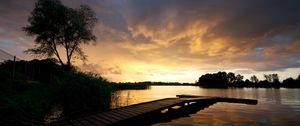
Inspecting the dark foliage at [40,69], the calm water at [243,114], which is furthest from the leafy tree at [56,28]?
the calm water at [243,114]

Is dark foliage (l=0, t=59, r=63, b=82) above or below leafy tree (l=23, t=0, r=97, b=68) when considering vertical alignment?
below

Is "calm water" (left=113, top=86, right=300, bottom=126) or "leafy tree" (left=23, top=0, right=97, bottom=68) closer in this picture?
"calm water" (left=113, top=86, right=300, bottom=126)

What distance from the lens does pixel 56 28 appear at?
113ft

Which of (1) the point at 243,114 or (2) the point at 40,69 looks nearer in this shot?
(1) the point at 243,114

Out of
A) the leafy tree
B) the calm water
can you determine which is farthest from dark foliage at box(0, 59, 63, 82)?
the calm water

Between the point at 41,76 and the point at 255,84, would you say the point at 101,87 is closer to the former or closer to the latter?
the point at 41,76

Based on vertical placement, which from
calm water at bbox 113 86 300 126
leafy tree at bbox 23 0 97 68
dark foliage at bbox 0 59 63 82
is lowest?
calm water at bbox 113 86 300 126

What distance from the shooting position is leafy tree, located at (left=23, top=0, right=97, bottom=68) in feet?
111

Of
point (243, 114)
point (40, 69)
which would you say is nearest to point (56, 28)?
point (40, 69)

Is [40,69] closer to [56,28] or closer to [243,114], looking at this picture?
[56,28]

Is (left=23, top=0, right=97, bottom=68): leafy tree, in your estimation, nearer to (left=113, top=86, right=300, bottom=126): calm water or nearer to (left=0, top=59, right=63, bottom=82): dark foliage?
(left=0, top=59, right=63, bottom=82): dark foliage

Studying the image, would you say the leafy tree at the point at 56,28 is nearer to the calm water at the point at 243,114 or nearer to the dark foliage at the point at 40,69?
the dark foliage at the point at 40,69

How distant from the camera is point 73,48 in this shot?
119ft

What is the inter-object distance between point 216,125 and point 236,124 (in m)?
1.58
